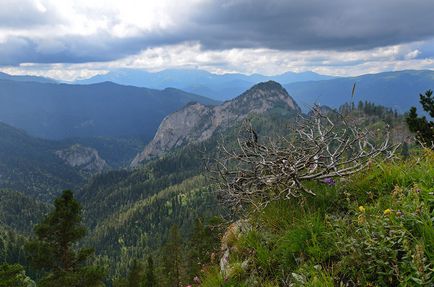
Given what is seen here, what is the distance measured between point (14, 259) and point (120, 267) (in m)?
44.5

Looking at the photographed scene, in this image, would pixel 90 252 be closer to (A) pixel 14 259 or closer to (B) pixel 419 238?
(B) pixel 419 238

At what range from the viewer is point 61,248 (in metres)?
24.1

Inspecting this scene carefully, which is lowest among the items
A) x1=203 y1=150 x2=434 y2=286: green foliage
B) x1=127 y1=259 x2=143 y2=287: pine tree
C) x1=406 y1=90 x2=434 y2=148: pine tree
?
x1=127 y1=259 x2=143 y2=287: pine tree

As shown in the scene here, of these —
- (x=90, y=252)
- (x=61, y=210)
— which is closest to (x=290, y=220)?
(x=61, y=210)

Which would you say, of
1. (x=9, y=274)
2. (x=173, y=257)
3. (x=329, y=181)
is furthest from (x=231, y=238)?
(x=173, y=257)

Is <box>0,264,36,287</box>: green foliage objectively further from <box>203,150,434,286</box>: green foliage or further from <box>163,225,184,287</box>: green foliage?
<box>163,225,184,287</box>: green foliage

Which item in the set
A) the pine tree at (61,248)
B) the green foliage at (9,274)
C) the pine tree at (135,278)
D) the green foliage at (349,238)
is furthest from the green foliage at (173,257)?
the green foliage at (349,238)

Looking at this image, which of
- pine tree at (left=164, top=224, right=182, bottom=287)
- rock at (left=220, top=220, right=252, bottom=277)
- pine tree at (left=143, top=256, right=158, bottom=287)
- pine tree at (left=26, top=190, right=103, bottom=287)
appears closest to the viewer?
rock at (left=220, top=220, right=252, bottom=277)

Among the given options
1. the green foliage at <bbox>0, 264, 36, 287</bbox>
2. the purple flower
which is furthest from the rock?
the green foliage at <bbox>0, 264, 36, 287</bbox>

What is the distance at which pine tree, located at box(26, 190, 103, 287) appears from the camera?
913 inches

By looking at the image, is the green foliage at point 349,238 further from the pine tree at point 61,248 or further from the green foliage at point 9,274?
the pine tree at point 61,248

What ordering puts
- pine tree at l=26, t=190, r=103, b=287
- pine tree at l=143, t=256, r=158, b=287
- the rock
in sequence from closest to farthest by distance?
the rock, pine tree at l=26, t=190, r=103, b=287, pine tree at l=143, t=256, r=158, b=287

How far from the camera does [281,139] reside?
7.85m

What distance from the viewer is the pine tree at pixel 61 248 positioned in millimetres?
23188
